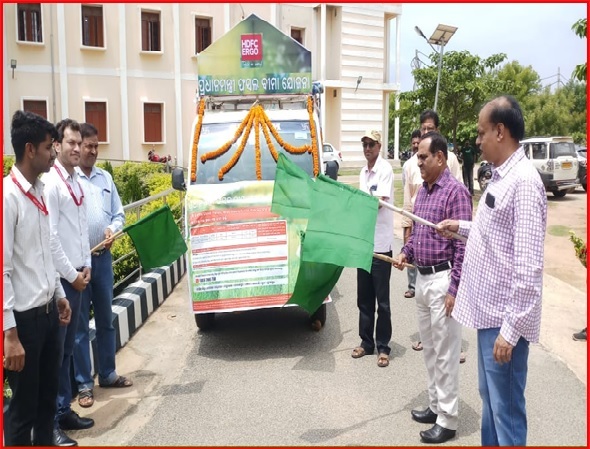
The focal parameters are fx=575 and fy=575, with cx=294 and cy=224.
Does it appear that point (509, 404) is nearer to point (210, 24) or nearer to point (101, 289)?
point (101, 289)

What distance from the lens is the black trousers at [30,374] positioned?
3129 mm

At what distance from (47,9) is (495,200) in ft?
89.2

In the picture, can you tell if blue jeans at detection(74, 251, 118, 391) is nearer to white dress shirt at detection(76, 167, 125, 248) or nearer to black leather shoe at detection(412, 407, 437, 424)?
white dress shirt at detection(76, 167, 125, 248)

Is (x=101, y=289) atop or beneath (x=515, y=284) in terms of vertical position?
beneath

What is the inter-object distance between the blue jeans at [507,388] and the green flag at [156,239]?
3.01 meters

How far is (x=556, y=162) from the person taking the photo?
18.4 m

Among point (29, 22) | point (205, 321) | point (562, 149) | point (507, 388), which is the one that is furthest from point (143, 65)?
point (507, 388)

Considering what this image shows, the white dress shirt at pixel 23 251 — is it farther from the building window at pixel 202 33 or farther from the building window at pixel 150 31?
the building window at pixel 202 33

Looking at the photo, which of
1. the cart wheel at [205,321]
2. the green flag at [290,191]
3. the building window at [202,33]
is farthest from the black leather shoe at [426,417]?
the building window at [202,33]

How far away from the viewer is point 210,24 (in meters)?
28.9

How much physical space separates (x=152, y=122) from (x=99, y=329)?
982 inches

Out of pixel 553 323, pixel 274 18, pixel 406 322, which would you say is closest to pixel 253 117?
pixel 406 322

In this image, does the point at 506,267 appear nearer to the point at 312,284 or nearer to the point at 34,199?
the point at 312,284

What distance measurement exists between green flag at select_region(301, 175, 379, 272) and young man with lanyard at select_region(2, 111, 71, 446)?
1732mm
